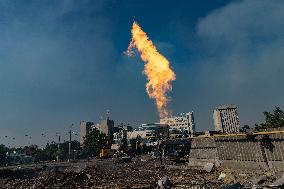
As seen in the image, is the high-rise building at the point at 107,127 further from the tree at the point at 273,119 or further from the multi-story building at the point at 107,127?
the tree at the point at 273,119

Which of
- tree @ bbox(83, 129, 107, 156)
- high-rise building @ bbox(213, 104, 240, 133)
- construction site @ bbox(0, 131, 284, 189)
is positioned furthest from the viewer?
tree @ bbox(83, 129, 107, 156)

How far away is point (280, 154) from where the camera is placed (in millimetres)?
21750

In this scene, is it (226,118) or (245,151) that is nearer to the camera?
(245,151)

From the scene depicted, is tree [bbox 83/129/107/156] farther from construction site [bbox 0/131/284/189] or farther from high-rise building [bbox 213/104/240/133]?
construction site [bbox 0/131/284/189]

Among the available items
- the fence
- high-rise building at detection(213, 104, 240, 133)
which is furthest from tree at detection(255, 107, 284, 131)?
the fence

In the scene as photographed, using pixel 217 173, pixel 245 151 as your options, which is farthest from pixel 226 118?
pixel 217 173

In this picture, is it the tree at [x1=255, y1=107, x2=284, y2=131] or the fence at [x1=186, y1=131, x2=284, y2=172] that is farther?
the tree at [x1=255, y1=107, x2=284, y2=131]

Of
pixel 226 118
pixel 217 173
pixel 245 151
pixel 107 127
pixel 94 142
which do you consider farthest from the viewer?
pixel 107 127

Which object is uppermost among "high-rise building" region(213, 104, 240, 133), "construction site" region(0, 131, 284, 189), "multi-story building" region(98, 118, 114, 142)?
"multi-story building" region(98, 118, 114, 142)

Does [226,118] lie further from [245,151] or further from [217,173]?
[217,173]

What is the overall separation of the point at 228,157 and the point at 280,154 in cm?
600

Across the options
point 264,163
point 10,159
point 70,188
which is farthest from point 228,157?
point 10,159

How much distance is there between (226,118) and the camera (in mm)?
39406

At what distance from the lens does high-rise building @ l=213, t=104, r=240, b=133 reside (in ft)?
126
